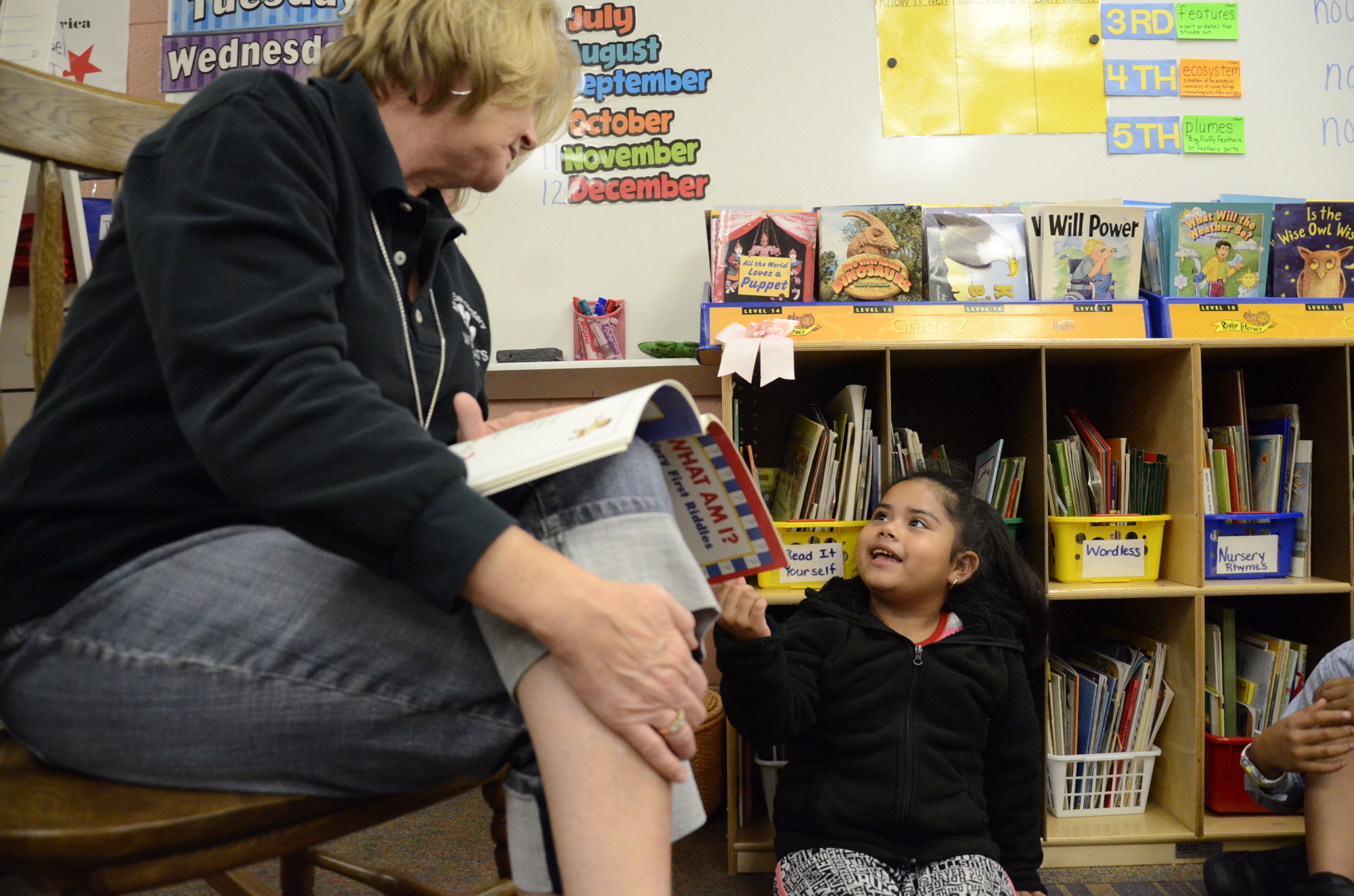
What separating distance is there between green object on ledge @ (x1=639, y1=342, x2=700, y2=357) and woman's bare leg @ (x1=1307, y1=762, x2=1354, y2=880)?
129 centimetres

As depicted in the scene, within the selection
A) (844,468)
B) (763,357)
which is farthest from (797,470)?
(763,357)

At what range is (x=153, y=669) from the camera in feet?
1.83

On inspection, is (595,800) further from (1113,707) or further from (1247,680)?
(1247,680)

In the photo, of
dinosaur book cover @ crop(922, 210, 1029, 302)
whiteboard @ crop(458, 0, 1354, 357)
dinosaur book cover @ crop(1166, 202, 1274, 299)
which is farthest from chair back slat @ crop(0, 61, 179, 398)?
dinosaur book cover @ crop(1166, 202, 1274, 299)

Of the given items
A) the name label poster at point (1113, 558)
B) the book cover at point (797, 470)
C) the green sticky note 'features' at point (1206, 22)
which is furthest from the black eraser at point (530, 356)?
the green sticky note 'features' at point (1206, 22)

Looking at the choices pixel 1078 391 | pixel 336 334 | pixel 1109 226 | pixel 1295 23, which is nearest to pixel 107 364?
pixel 336 334

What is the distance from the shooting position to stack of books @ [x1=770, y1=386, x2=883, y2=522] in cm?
161

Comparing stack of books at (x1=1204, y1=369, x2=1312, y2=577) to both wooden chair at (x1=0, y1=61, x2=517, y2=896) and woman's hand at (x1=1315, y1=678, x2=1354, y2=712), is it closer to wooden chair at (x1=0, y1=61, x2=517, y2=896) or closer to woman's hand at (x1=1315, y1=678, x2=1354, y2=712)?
woman's hand at (x1=1315, y1=678, x2=1354, y2=712)

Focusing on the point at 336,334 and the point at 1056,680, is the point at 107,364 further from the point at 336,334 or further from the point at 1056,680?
the point at 1056,680

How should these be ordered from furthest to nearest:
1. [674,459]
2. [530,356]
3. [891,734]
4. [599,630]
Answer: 1. [530,356]
2. [891,734]
3. [674,459]
4. [599,630]

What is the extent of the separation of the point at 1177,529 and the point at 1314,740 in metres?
0.43

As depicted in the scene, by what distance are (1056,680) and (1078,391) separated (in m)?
0.69

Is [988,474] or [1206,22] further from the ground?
[1206,22]

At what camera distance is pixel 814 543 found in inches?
63.1
